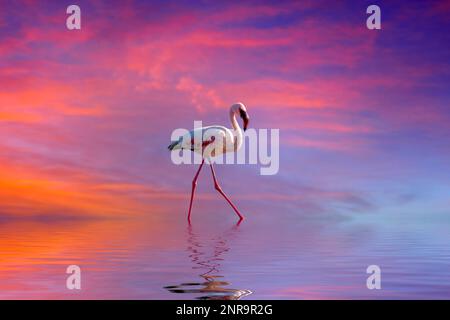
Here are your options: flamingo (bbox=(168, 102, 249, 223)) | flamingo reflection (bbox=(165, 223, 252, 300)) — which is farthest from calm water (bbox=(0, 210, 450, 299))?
flamingo (bbox=(168, 102, 249, 223))

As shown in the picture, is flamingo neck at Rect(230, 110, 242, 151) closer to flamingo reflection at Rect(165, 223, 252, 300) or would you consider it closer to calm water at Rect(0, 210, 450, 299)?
calm water at Rect(0, 210, 450, 299)

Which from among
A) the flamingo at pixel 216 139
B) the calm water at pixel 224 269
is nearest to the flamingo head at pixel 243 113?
the flamingo at pixel 216 139

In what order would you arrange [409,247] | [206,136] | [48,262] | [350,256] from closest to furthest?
1. [48,262]
2. [350,256]
3. [409,247]
4. [206,136]

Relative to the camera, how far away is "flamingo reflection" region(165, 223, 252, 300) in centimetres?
697

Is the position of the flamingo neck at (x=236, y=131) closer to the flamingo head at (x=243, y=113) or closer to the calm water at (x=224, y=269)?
the flamingo head at (x=243, y=113)

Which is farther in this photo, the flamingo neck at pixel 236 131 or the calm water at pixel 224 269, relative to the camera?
the flamingo neck at pixel 236 131

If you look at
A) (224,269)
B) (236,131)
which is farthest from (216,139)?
(224,269)

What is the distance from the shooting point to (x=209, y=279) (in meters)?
8.05

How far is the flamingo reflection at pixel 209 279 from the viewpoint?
22.9 feet

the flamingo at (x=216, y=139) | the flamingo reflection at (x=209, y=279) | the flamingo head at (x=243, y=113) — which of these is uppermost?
the flamingo head at (x=243, y=113)
